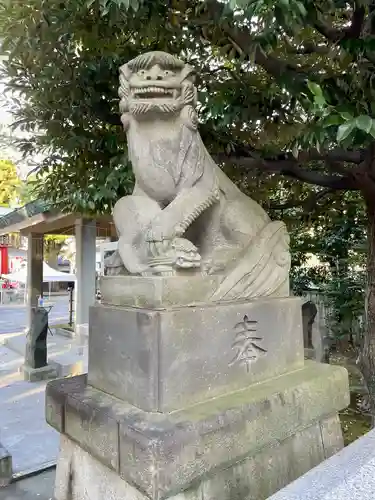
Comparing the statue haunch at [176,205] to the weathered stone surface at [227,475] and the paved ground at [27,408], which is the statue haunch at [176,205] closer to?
the weathered stone surface at [227,475]

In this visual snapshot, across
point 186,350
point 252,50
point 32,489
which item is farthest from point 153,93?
point 32,489

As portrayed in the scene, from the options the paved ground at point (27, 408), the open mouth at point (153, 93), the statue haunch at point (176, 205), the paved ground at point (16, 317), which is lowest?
the paved ground at point (27, 408)

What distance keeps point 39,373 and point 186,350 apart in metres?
5.35

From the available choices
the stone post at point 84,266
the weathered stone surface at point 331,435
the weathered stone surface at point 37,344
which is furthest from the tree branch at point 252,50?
the stone post at point 84,266

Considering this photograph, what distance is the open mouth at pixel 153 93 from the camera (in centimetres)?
189

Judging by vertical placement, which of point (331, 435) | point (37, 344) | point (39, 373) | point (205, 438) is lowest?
point (39, 373)

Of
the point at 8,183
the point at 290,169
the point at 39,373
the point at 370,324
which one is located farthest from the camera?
the point at 8,183

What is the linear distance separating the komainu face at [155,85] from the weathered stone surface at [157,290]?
0.81m

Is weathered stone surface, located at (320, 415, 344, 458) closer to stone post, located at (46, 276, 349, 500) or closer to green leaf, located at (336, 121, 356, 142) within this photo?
stone post, located at (46, 276, 349, 500)

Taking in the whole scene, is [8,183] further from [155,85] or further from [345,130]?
[345,130]

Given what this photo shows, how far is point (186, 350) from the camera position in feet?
5.69

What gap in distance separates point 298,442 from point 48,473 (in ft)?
7.35

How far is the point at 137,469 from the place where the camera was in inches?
59.1

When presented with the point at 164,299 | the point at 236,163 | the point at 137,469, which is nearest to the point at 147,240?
the point at 164,299
